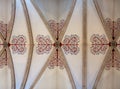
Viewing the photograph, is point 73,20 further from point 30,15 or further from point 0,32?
point 0,32

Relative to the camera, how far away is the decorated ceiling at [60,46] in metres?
10.3

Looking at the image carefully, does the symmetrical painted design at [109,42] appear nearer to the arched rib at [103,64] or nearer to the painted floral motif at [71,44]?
the arched rib at [103,64]

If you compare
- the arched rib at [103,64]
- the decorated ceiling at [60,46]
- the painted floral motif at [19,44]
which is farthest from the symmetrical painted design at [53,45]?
the arched rib at [103,64]

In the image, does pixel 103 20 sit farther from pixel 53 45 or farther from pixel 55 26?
pixel 53 45

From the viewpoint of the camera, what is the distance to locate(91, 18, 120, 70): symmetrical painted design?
1035cm

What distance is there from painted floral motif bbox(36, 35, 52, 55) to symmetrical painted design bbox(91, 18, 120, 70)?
1.77 m

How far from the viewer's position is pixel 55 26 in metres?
10.4

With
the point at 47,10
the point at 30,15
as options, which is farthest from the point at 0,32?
the point at 47,10

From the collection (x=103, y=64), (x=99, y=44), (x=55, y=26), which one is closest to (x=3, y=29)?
(x=55, y=26)

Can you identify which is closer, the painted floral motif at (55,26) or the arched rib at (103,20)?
the arched rib at (103,20)

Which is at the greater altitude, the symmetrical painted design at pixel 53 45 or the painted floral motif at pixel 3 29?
the painted floral motif at pixel 3 29

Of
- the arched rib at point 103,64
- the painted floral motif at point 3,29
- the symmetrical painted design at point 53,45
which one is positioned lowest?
the arched rib at point 103,64

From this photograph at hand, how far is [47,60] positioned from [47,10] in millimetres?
2008

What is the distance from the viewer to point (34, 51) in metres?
10.5
